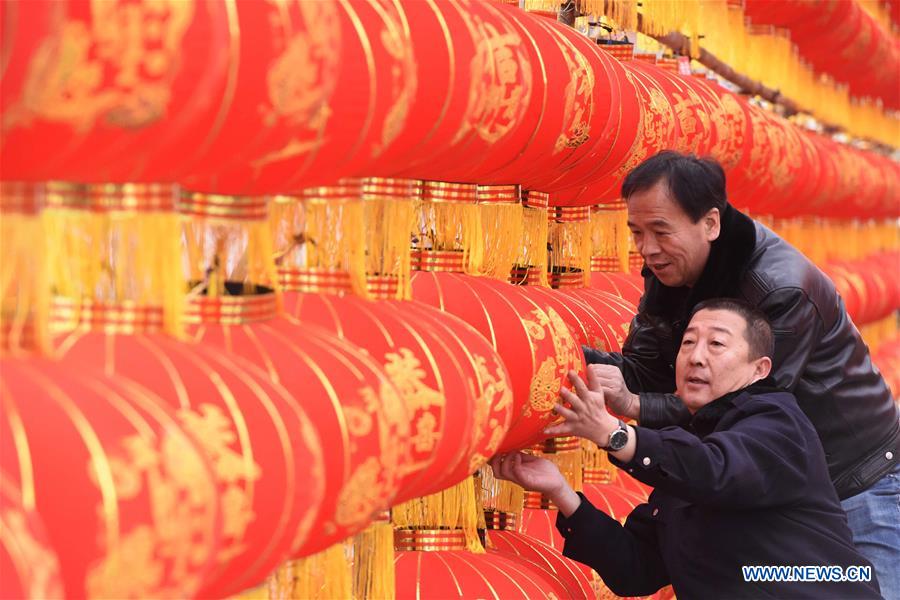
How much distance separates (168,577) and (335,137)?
387mm

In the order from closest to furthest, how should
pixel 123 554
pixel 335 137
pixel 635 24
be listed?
1. pixel 123 554
2. pixel 335 137
3. pixel 635 24

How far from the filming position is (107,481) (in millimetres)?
757

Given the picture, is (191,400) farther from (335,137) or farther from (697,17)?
(697,17)

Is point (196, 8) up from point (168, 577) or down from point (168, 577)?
up

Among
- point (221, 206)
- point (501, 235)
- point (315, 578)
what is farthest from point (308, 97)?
point (501, 235)

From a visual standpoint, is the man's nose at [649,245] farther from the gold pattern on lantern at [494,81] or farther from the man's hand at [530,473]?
the gold pattern on lantern at [494,81]

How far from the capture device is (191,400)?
0.88 meters

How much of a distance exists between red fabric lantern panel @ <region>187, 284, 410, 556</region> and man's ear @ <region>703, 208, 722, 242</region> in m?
0.86

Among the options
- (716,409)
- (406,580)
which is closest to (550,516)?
(716,409)

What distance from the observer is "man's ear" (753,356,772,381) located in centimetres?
176

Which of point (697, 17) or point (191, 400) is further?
point (697, 17)

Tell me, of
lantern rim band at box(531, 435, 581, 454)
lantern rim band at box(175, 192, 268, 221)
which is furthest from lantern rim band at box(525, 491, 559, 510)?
lantern rim band at box(175, 192, 268, 221)

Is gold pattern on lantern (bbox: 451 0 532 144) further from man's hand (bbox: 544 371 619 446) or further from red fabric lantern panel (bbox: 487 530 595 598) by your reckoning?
red fabric lantern panel (bbox: 487 530 595 598)

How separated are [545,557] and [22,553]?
122cm
